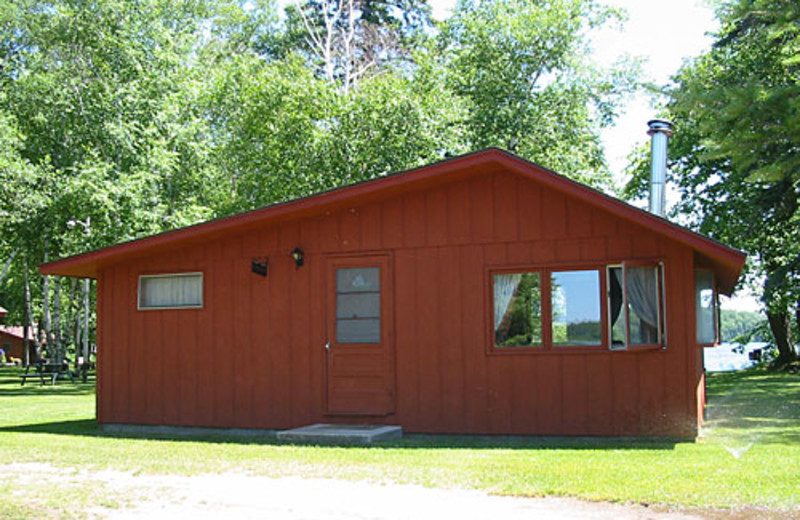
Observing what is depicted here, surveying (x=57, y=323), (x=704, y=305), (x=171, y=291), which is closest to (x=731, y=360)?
(x=57, y=323)

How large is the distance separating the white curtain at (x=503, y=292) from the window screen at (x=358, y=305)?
146 cm

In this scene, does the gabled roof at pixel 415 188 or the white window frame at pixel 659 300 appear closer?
the gabled roof at pixel 415 188

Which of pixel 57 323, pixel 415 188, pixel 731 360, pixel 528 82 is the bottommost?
pixel 731 360

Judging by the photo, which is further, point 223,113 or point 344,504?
point 223,113

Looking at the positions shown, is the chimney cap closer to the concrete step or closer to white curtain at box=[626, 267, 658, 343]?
white curtain at box=[626, 267, 658, 343]

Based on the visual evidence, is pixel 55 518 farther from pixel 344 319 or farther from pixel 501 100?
pixel 501 100

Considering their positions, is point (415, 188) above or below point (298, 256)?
above

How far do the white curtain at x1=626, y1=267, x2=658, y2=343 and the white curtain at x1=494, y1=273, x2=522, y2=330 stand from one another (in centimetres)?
131

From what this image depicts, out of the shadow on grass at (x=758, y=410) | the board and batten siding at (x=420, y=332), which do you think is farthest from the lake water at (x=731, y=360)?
the board and batten siding at (x=420, y=332)

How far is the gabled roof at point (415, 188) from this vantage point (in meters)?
9.18

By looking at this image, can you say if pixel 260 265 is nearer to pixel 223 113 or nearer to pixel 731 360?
pixel 223 113

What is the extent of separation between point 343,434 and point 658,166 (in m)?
6.25

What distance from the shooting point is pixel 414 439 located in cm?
1033

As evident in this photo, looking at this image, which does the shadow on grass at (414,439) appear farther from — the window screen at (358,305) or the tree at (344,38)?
the tree at (344,38)
